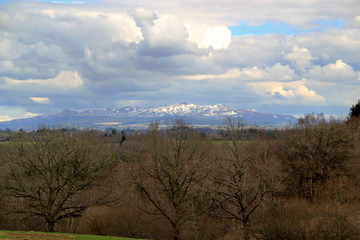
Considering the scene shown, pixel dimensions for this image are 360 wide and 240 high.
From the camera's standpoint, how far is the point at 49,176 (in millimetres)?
44125

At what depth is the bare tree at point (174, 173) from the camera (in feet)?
150

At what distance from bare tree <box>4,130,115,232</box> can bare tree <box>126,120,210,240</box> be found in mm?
6024

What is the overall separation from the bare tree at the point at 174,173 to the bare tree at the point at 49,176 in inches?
237

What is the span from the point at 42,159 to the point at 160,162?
1374cm

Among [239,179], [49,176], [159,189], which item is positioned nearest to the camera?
[49,176]

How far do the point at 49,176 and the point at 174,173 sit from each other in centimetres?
1458

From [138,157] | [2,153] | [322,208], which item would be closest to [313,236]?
[322,208]

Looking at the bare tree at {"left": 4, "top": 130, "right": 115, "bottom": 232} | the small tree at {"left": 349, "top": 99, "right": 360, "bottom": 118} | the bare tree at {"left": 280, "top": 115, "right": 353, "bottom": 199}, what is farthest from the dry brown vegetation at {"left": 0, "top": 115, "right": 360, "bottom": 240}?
the small tree at {"left": 349, "top": 99, "right": 360, "bottom": 118}

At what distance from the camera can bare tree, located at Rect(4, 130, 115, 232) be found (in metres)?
42.7

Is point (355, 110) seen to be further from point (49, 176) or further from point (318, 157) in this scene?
point (49, 176)

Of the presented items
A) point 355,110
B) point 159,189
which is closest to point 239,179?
point 159,189

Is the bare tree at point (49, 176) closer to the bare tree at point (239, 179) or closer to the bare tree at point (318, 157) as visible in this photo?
the bare tree at point (239, 179)

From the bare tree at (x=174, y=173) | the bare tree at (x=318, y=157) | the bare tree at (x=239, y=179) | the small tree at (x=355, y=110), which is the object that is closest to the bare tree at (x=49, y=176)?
the bare tree at (x=174, y=173)

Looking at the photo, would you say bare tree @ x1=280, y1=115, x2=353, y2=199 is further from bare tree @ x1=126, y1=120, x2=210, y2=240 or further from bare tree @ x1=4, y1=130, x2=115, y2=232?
bare tree @ x1=4, y1=130, x2=115, y2=232
